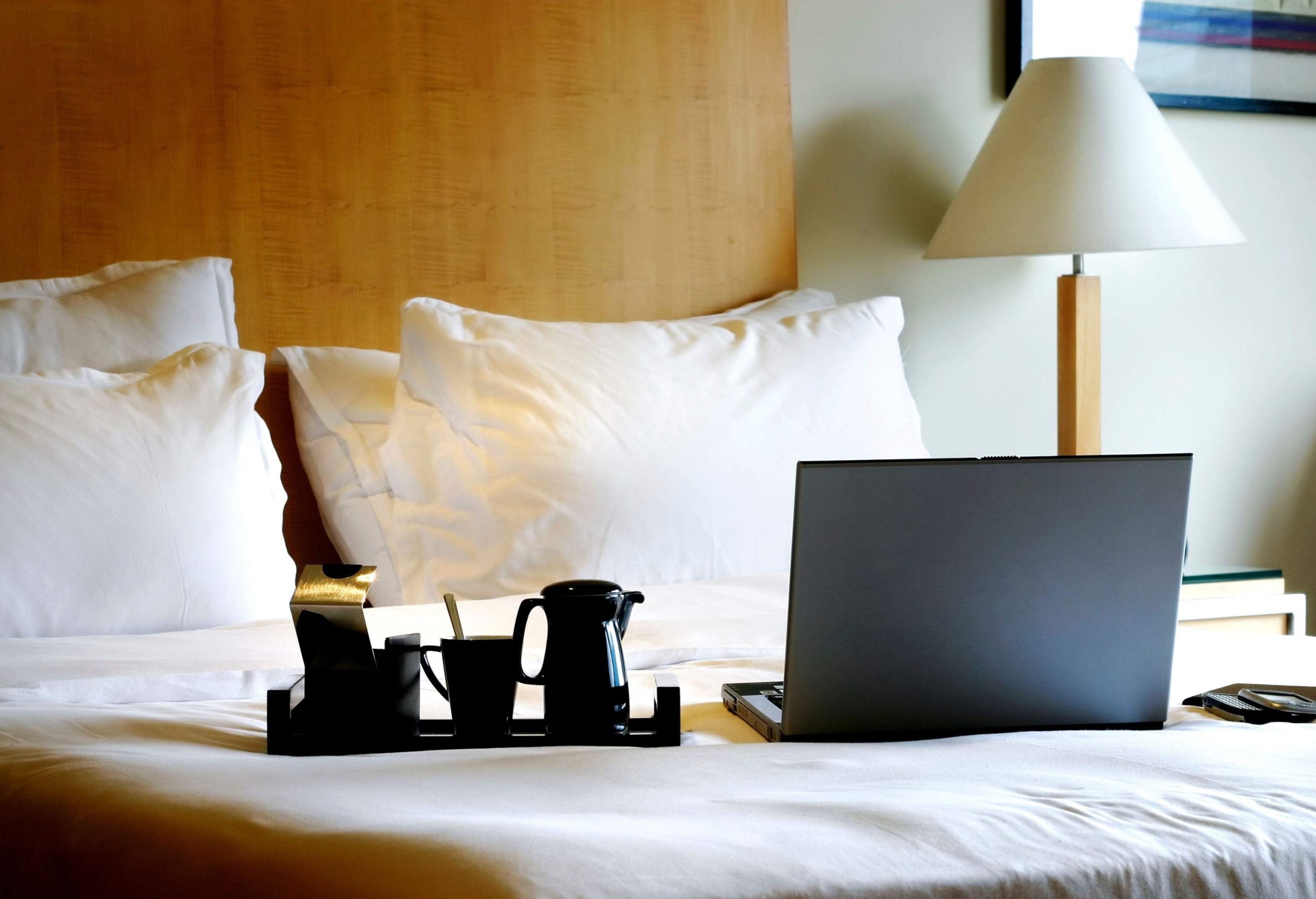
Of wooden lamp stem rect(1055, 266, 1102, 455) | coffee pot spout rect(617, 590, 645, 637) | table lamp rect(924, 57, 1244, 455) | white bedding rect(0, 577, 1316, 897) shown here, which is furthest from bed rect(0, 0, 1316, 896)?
wooden lamp stem rect(1055, 266, 1102, 455)

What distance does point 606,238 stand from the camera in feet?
7.61

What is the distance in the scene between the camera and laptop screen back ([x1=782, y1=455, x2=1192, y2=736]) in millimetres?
935

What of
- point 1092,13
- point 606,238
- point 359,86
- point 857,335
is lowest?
point 857,335

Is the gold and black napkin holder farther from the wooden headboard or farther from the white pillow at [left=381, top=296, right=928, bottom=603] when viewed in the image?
the wooden headboard

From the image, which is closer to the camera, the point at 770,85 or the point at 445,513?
the point at 445,513

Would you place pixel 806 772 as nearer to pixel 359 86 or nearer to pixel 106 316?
pixel 106 316

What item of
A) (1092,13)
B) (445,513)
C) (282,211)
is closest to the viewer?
(445,513)

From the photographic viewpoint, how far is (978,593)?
956 mm

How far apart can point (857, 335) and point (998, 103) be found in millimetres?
858

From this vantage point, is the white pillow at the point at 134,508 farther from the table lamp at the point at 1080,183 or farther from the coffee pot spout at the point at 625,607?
the table lamp at the point at 1080,183

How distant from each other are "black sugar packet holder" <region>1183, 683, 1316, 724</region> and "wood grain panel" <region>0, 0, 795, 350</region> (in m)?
1.39

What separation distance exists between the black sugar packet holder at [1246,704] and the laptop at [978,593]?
10cm

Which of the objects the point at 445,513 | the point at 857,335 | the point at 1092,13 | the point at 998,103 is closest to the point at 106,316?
the point at 445,513

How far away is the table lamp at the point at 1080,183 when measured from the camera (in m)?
2.26
